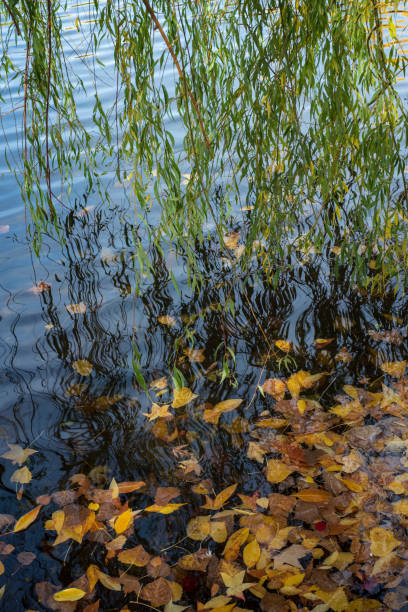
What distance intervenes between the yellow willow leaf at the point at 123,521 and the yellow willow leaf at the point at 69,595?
24cm

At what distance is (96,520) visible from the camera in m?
2.02

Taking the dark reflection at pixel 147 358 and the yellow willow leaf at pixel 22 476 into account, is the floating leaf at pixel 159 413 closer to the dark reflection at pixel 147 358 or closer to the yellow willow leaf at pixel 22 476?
the dark reflection at pixel 147 358

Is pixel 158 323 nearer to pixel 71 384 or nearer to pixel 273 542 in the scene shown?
pixel 71 384

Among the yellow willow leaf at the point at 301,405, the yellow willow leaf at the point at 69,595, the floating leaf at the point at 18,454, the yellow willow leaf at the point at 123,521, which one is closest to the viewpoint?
the yellow willow leaf at the point at 69,595

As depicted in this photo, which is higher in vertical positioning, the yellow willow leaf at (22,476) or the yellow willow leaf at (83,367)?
the yellow willow leaf at (83,367)

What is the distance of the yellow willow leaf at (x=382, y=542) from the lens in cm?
181

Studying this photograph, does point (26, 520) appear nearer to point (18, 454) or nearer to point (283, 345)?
point (18, 454)

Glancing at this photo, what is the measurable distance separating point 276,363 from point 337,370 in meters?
0.29

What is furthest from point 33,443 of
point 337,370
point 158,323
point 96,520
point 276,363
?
point 337,370

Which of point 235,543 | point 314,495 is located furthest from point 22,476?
point 314,495

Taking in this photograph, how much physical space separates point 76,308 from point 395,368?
1.76 metres

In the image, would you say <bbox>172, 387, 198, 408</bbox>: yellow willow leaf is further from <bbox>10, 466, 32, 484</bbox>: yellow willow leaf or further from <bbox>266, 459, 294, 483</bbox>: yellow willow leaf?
<bbox>10, 466, 32, 484</bbox>: yellow willow leaf

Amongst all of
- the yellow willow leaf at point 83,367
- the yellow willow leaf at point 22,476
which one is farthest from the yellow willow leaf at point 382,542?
the yellow willow leaf at point 83,367

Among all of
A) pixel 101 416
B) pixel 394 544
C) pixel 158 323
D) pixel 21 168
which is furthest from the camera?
pixel 21 168
